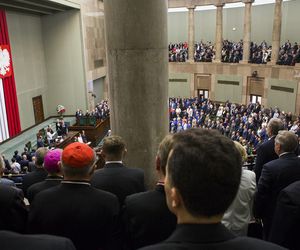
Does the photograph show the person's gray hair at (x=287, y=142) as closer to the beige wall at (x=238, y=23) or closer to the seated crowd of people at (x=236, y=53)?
the seated crowd of people at (x=236, y=53)

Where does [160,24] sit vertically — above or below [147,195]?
above

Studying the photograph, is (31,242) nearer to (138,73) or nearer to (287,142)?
(287,142)

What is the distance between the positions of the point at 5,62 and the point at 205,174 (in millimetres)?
17720

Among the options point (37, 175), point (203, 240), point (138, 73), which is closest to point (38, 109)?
point (138, 73)

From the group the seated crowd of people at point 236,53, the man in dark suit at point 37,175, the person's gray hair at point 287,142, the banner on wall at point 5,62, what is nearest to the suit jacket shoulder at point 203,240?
the person's gray hair at point 287,142

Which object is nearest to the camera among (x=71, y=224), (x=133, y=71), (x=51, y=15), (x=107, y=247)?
(x=71, y=224)

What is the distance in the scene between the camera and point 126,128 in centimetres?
489

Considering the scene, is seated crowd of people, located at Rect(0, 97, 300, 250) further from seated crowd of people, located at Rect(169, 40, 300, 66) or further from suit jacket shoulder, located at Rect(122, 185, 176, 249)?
seated crowd of people, located at Rect(169, 40, 300, 66)

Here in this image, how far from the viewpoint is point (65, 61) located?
22422 mm

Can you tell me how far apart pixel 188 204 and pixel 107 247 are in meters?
1.70

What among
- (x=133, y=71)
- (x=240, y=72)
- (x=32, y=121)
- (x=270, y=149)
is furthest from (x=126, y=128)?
(x=240, y=72)

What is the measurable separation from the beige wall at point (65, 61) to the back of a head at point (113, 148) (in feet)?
66.1

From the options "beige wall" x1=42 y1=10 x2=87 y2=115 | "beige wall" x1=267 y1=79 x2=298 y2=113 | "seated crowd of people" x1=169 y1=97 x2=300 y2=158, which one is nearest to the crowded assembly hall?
"seated crowd of people" x1=169 y1=97 x2=300 y2=158

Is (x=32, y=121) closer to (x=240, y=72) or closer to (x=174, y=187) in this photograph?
(x=240, y=72)
